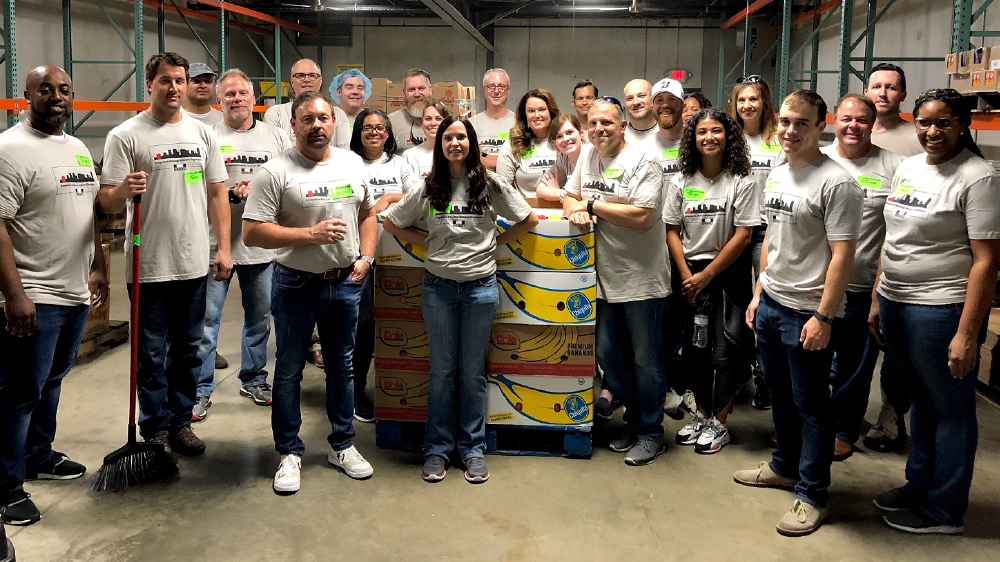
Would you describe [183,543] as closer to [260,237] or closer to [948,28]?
[260,237]

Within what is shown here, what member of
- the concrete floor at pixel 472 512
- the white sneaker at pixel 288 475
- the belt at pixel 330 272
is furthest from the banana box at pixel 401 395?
the belt at pixel 330 272

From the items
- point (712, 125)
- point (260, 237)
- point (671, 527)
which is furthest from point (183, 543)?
point (712, 125)

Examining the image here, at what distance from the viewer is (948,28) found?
27.7ft

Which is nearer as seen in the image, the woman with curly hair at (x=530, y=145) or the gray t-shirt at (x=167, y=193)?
the gray t-shirt at (x=167, y=193)

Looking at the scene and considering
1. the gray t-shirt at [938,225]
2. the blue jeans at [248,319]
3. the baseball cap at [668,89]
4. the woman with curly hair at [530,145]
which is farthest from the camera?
the woman with curly hair at [530,145]

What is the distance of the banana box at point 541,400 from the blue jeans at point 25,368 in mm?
1743

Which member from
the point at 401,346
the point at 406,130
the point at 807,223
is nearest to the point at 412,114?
the point at 406,130

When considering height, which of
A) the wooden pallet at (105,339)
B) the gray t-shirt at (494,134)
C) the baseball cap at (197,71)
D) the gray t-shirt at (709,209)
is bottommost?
the wooden pallet at (105,339)

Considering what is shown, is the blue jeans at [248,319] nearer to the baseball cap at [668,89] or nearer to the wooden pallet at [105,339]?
the wooden pallet at [105,339]

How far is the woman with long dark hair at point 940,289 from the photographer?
261 centimetres

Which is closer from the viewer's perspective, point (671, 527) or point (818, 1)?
point (671, 527)

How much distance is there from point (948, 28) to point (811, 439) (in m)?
7.36

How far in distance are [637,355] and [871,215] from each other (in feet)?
3.79

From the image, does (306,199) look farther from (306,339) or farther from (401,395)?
(401,395)
